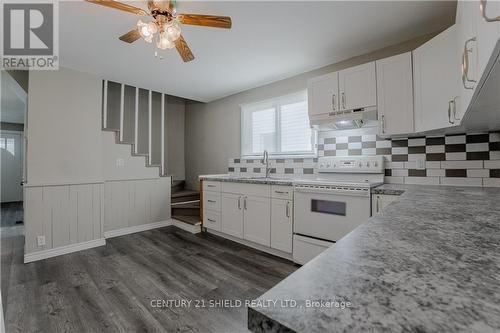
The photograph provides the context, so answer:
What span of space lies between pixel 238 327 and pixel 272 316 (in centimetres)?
150

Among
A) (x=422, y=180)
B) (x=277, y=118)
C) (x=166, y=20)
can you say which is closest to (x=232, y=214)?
(x=277, y=118)

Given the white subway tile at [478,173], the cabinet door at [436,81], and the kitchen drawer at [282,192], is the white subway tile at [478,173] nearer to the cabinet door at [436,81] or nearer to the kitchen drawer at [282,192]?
the cabinet door at [436,81]

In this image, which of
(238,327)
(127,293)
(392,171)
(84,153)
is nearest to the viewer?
(238,327)

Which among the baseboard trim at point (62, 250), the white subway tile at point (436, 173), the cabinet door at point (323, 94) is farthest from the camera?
the baseboard trim at point (62, 250)

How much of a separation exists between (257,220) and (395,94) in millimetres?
1989

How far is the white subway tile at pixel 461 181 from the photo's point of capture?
2018 millimetres

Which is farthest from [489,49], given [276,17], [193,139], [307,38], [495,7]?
[193,139]

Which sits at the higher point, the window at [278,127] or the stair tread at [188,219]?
the window at [278,127]

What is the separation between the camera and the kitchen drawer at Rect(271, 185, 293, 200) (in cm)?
256

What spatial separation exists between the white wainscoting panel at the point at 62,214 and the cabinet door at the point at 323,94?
3.03 metres

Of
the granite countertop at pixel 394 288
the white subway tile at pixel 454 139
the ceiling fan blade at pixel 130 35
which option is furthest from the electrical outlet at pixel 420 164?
the ceiling fan blade at pixel 130 35

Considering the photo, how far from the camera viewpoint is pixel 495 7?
2.07 feet

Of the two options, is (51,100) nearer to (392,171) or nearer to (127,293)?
(127,293)

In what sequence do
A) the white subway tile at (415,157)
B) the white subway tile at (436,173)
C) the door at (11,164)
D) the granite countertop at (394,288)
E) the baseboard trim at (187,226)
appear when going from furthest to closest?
the door at (11,164) → the baseboard trim at (187,226) → the white subway tile at (415,157) → the white subway tile at (436,173) → the granite countertop at (394,288)
